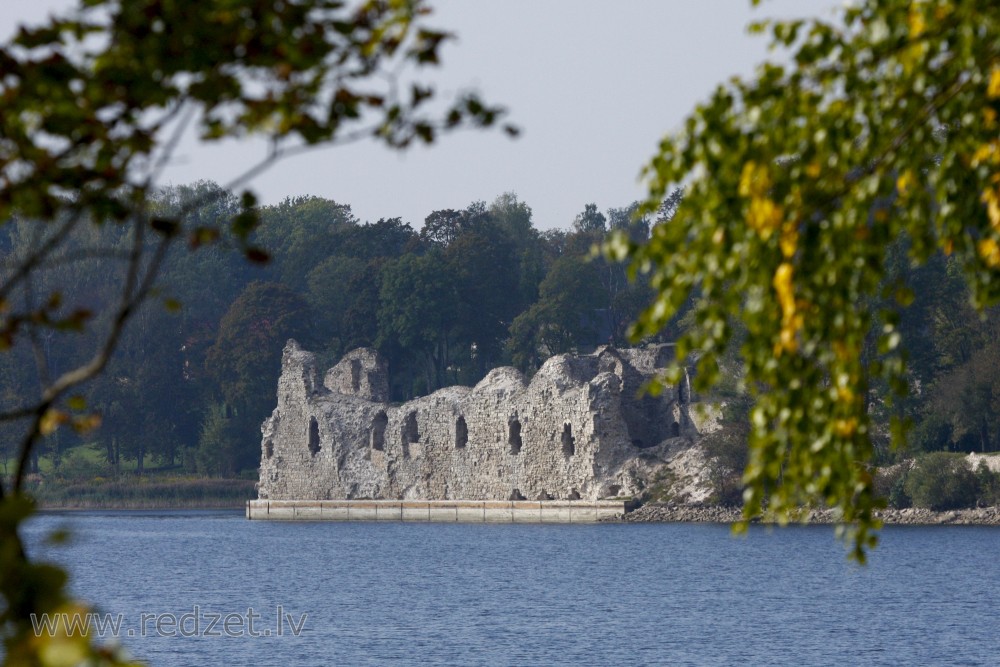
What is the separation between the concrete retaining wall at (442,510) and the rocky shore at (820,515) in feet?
3.11

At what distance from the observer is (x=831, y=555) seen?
136ft

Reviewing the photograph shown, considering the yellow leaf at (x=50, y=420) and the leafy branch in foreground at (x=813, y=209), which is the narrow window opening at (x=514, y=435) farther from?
the yellow leaf at (x=50, y=420)

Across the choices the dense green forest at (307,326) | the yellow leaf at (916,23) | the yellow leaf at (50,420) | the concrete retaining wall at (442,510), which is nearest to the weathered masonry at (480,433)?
the concrete retaining wall at (442,510)

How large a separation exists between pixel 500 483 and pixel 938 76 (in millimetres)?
47935

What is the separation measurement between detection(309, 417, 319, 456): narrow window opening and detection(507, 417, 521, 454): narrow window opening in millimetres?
9387

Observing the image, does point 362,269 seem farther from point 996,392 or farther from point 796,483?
point 796,483

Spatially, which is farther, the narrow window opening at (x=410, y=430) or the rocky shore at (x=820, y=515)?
the narrow window opening at (x=410, y=430)

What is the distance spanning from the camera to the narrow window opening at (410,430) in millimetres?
55219

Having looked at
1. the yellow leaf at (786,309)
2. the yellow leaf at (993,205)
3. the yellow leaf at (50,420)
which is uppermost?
the yellow leaf at (993,205)

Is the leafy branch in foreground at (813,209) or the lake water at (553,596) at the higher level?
the leafy branch in foreground at (813,209)

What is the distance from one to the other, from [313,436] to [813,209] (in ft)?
179

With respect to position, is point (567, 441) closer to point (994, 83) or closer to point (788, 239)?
point (994, 83)

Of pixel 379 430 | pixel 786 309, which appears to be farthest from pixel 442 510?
pixel 786 309

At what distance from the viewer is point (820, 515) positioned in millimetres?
48656
